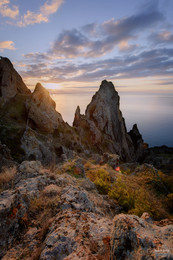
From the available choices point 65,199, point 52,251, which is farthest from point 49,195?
point 52,251

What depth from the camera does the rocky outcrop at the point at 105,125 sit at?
1999 inches

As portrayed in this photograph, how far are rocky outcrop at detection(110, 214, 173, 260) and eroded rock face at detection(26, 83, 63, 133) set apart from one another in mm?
33543

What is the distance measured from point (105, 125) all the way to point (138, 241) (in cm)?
A: 5512

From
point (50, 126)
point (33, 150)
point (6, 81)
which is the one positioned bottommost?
point (33, 150)

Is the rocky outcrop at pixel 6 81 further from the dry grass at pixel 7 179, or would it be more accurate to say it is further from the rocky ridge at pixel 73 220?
the dry grass at pixel 7 179

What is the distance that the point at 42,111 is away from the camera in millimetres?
34406

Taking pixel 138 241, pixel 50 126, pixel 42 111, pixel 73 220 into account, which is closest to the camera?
pixel 138 241

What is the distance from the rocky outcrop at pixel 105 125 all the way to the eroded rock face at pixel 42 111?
14.5 m

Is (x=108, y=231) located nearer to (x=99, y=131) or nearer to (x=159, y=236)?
(x=159, y=236)

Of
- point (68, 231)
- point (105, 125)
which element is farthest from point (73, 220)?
point (105, 125)

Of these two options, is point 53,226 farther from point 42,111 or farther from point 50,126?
point 42,111

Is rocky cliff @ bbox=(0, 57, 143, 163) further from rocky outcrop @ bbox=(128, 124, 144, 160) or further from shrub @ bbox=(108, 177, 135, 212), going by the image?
shrub @ bbox=(108, 177, 135, 212)

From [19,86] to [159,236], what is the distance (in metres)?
48.2

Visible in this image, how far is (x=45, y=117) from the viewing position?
A: 112ft
